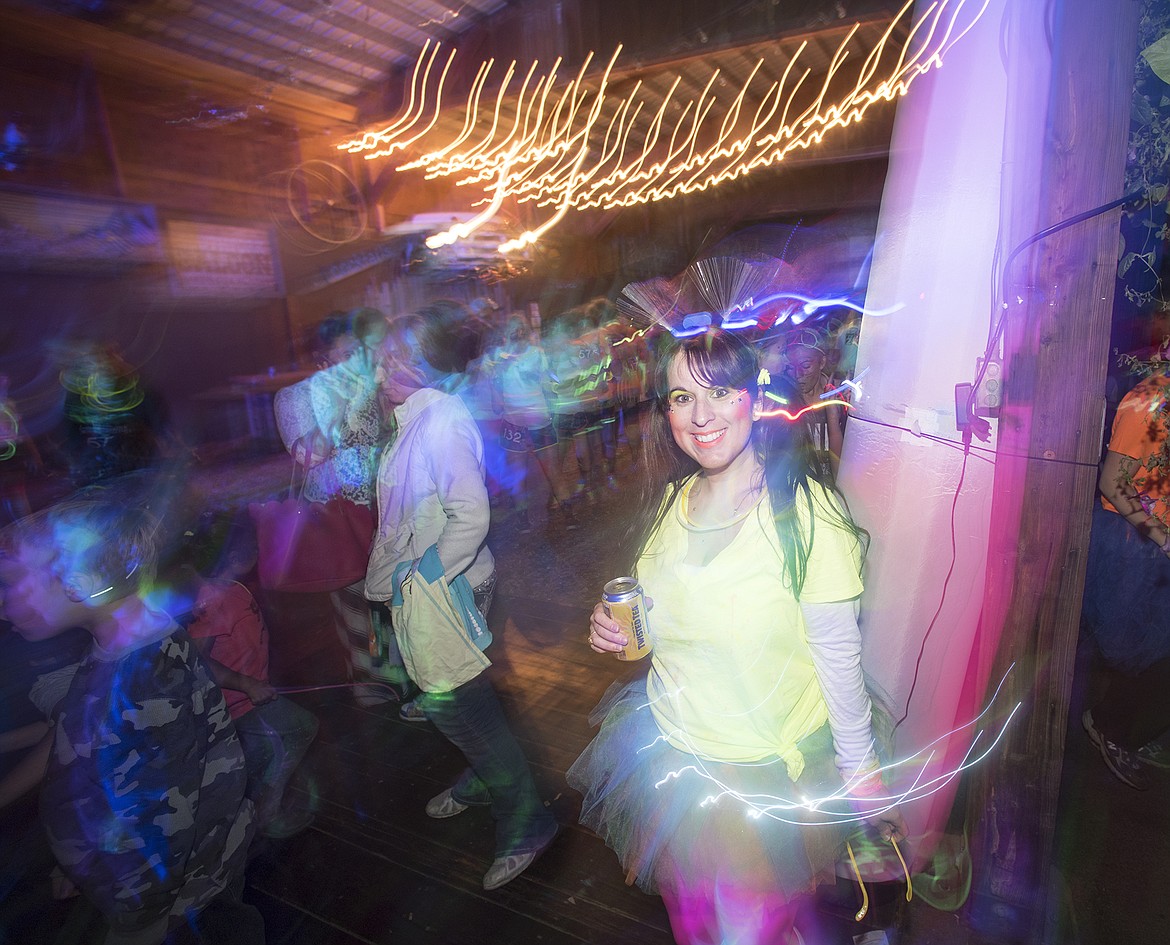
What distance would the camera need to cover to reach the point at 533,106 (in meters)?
7.39

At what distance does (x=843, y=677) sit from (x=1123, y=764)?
87.8 inches

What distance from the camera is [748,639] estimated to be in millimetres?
1481

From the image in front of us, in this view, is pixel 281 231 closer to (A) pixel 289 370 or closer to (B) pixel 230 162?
(B) pixel 230 162

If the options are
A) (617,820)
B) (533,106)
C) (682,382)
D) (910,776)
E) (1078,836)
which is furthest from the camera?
(533,106)

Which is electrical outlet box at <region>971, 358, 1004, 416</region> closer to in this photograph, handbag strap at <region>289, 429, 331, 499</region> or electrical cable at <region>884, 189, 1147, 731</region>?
electrical cable at <region>884, 189, 1147, 731</region>

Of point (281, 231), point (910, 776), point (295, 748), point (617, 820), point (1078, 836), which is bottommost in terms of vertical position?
point (1078, 836)

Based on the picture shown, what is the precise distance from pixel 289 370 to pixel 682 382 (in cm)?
727

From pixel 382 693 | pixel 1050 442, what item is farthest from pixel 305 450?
pixel 1050 442

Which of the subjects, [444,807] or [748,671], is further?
[444,807]

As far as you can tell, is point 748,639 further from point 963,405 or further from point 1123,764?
point 1123,764

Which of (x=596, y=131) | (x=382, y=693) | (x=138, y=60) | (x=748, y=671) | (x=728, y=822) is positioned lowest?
(x=382, y=693)

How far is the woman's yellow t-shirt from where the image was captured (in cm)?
146

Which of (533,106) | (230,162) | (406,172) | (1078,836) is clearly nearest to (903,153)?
(1078,836)

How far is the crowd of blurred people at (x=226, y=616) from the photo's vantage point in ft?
5.17
